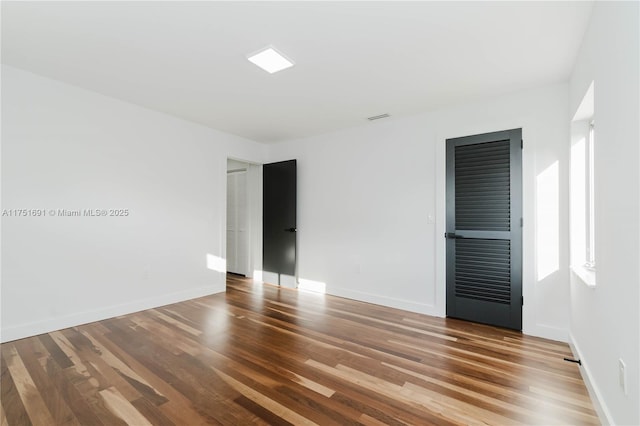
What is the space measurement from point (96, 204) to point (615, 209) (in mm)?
4481

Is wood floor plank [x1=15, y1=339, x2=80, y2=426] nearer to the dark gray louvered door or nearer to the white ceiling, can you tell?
the white ceiling

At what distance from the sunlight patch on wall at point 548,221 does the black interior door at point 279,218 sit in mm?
3336

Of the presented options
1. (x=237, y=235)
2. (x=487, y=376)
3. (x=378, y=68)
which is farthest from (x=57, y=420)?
(x=237, y=235)

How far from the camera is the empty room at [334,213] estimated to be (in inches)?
71.2

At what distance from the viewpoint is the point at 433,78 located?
2.85 meters

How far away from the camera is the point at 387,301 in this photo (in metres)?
3.97

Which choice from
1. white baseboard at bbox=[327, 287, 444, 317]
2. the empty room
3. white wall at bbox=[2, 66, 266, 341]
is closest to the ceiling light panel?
the empty room

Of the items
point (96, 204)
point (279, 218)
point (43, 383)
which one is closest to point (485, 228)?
point (279, 218)

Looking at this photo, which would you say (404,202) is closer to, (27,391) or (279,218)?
(279,218)

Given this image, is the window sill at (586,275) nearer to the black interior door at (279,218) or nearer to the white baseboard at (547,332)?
the white baseboard at (547,332)

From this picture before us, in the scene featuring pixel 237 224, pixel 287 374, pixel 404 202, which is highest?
pixel 404 202

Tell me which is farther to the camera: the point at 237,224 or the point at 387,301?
the point at 237,224

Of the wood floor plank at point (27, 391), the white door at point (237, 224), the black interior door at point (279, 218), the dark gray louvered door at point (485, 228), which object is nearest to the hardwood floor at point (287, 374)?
the wood floor plank at point (27, 391)

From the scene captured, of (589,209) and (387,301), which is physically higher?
(589,209)
